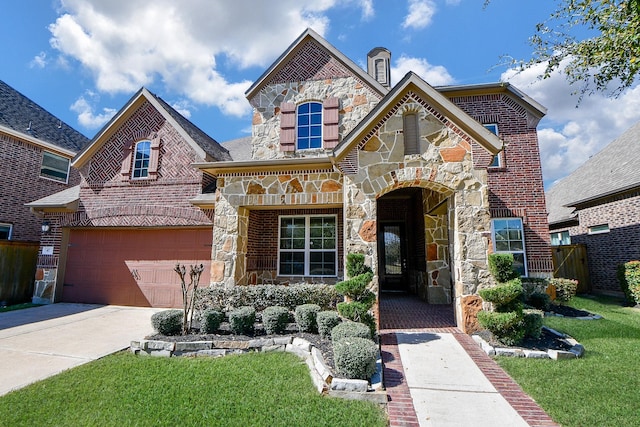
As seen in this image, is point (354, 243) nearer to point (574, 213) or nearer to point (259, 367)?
point (259, 367)

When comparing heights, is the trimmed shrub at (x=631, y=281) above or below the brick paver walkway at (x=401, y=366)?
above

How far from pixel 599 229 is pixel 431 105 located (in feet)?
36.6

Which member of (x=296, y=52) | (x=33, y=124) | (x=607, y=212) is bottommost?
(x=607, y=212)

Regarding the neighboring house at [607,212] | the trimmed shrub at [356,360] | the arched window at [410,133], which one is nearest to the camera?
the trimmed shrub at [356,360]

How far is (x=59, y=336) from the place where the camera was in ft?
21.7

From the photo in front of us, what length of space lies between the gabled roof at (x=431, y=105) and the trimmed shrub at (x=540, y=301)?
4443 mm

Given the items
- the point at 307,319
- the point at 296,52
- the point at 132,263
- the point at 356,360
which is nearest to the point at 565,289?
the point at 307,319

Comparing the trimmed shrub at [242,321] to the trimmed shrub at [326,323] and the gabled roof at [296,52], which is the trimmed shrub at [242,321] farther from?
the gabled roof at [296,52]

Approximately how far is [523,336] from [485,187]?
3.03m

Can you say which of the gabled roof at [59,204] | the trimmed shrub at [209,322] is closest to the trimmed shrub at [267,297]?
the trimmed shrub at [209,322]

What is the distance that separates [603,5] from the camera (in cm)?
572

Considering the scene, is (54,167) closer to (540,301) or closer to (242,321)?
(242,321)

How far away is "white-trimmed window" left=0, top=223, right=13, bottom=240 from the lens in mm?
12344

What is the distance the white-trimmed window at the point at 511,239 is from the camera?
10766 millimetres
